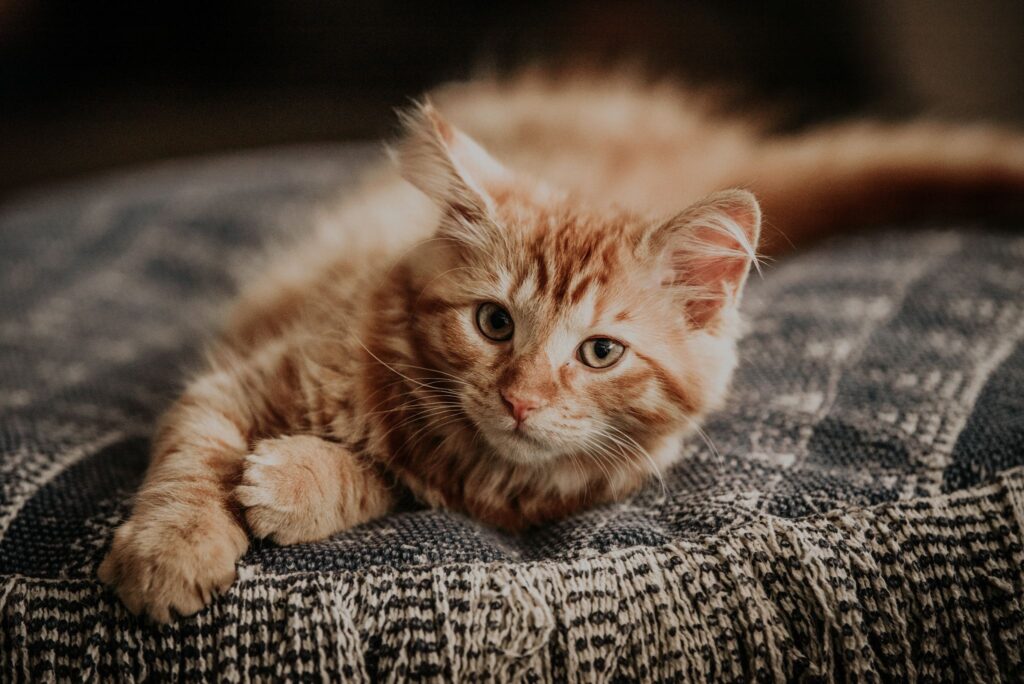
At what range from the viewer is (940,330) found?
1.31 meters

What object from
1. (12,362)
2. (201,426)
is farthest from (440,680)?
(12,362)

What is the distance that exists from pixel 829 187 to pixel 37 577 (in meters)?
1.64

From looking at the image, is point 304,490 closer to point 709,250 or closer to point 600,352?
point 600,352

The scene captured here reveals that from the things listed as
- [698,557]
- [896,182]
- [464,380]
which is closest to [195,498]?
[464,380]

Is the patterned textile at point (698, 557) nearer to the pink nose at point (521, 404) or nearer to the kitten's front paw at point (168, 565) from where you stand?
the kitten's front paw at point (168, 565)

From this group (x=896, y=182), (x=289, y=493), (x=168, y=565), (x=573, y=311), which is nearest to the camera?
(x=168, y=565)

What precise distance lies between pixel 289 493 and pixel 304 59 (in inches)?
93.4

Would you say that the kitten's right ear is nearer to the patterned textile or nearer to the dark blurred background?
the patterned textile

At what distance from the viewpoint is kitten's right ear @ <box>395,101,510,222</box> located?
1.06m

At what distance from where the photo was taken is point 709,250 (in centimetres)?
104

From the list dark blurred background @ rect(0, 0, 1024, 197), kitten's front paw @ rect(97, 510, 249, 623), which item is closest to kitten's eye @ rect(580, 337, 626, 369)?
kitten's front paw @ rect(97, 510, 249, 623)

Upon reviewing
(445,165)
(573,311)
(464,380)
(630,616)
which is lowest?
(630,616)

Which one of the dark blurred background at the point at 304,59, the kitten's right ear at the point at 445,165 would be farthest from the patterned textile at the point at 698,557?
the dark blurred background at the point at 304,59

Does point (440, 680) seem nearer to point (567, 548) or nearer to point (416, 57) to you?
point (567, 548)
